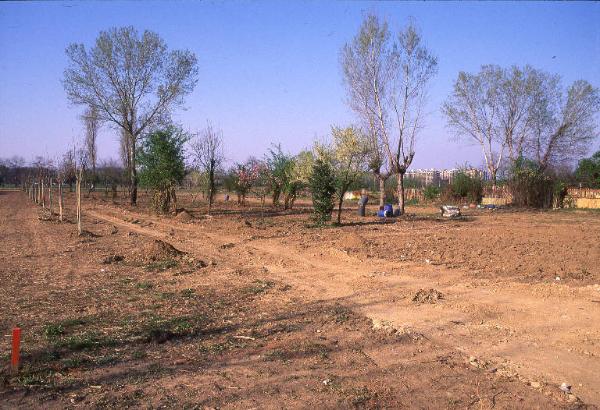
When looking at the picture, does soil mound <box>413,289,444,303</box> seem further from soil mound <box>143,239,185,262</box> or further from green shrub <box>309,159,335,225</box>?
green shrub <box>309,159,335,225</box>

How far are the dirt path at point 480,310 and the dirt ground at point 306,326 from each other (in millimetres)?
30

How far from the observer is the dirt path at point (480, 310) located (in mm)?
5285

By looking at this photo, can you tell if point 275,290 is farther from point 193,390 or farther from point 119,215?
point 119,215

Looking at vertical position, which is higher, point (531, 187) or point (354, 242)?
point (531, 187)

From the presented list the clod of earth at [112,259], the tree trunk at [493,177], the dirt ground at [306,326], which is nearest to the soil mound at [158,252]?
the dirt ground at [306,326]

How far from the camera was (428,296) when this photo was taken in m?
7.92

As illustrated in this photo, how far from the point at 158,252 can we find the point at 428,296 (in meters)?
6.63

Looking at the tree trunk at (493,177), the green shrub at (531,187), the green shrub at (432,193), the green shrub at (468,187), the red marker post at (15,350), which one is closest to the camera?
the red marker post at (15,350)

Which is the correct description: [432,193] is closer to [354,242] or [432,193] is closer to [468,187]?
[468,187]

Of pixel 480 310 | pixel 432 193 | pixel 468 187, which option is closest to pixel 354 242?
pixel 480 310

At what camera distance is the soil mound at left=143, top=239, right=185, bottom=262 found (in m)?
11.9

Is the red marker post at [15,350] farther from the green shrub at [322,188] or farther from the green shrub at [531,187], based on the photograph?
the green shrub at [531,187]

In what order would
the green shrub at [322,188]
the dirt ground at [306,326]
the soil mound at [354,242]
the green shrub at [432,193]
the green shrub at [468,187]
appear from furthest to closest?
the green shrub at [432,193], the green shrub at [468,187], the green shrub at [322,188], the soil mound at [354,242], the dirt ground at [306,326]

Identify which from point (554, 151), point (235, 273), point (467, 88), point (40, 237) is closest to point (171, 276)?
point (235, 273)
